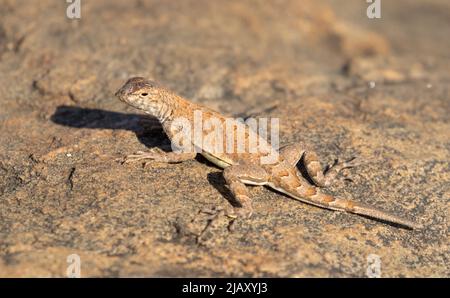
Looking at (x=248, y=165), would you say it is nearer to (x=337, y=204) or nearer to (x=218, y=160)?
(x=218, y=160)

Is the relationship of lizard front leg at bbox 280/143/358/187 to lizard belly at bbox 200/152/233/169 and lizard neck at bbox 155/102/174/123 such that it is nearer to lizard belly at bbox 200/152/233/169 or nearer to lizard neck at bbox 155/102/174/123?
lizard belly at bbox 200/152/233/169

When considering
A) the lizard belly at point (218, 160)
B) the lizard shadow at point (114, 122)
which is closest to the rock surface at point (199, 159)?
the lizard shadow at point (114, 122)

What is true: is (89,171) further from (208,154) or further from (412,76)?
(412,76)

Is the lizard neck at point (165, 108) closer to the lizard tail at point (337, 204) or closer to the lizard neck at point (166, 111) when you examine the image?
the lizard neck at point (166, 111)

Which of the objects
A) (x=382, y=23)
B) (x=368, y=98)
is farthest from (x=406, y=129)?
(x=382, y=23)

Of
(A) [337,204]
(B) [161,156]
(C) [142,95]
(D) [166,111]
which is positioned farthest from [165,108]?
(A) [337,204]

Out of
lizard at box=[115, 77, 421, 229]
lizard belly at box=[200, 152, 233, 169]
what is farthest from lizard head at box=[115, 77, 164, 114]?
lizard belly at box=[200, 152, 233, 169]
